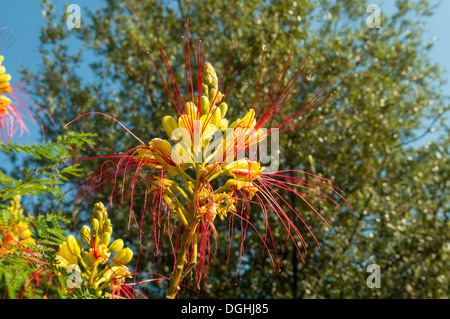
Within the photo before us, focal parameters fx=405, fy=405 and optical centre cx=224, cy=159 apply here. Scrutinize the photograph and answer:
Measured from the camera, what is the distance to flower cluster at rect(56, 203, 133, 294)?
1.76 meters

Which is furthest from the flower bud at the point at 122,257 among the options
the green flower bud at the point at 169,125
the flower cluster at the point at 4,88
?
the flower cluster at the point at 4,88

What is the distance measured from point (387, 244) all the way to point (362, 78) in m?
2.88

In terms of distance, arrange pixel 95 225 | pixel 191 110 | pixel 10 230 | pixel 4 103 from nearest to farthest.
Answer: pixel 191 110 → pixel 95 225 → pixel 10 230 → pixel 4 103

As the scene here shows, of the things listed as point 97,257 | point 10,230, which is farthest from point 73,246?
point 10,230

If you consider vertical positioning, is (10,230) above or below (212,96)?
below

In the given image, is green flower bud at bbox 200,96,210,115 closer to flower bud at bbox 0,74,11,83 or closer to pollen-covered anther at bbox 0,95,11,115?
flower bud at bbox 0,74,11,83

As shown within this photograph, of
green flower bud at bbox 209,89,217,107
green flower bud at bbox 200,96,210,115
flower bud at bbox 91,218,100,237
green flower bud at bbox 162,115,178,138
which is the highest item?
green flower bud at bbox 209,89,217,107

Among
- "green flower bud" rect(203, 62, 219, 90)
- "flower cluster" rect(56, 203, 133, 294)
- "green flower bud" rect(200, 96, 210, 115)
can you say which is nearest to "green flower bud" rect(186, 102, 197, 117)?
"green flower bud" rect(200, 96, 210, 115)

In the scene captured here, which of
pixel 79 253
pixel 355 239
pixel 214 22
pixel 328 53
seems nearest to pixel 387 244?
pixel 355 239

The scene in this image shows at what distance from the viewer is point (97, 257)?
1854mm

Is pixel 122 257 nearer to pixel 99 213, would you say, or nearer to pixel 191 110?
pixel 99 213

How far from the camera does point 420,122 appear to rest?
7.77 meters

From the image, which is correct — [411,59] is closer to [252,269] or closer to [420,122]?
[420,122]

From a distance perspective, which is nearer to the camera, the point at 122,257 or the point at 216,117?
the point at 216,117
